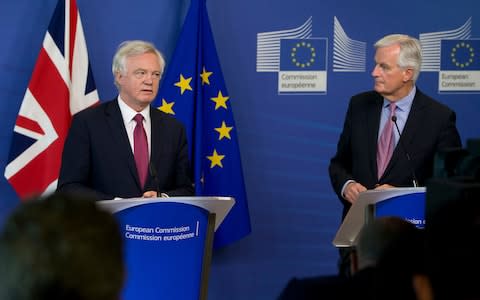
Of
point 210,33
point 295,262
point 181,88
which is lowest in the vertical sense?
point 295,262

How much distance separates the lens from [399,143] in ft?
14.1

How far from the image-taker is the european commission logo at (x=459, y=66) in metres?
5.79

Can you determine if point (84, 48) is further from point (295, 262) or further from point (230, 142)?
point (295, 262)

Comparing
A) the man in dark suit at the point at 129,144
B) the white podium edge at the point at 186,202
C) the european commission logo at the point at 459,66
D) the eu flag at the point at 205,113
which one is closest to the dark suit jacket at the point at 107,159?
the man in dark suit at the point at 129,144

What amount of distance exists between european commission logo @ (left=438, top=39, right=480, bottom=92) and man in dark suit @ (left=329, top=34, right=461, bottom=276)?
1.36 m

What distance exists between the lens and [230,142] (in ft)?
17.5

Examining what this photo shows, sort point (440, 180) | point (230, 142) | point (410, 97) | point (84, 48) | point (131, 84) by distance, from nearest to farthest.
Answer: point (440, 180) < point (131, 84) < point (410, 97) < point (84, 48) < point (230, 142)

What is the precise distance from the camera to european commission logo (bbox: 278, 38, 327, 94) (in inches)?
219

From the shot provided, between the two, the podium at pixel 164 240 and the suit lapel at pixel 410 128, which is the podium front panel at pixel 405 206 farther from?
the suit lapel at pixel 410 128

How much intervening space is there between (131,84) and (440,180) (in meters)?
2.58

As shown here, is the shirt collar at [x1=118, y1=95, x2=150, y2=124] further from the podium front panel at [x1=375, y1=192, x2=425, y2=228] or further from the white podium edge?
the podium front panel at [x1=375, y1=192, x2=425, y2=228]

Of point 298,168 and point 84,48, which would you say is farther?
point 298,168

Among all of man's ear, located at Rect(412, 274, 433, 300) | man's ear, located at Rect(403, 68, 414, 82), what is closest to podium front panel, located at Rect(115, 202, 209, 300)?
man's ear, located at Rect(403, 68, 414, 82)

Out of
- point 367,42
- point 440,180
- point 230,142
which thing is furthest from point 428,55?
point 440,180
